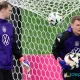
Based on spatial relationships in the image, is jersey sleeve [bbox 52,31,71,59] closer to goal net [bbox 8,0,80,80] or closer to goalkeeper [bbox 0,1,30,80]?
goalkeeper [bbox 0,1,30,80]

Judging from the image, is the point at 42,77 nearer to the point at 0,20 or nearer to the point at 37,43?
the point at 37,43

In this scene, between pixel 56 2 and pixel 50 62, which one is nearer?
pixel 56 2

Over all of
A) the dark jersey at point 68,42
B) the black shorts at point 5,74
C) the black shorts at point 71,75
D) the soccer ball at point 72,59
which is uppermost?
the dark jersey at point 68,42

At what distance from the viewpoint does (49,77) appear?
10.5 ft

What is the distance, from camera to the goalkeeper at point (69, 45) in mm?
2214

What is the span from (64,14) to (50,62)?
541 millimetres

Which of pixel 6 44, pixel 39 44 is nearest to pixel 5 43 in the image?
pixel 6 44

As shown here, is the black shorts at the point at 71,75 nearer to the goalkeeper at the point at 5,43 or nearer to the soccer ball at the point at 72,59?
the soccer ball at the point at 72,59

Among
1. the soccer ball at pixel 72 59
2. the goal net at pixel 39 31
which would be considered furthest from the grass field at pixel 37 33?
the soccer ball at pixel 72 59

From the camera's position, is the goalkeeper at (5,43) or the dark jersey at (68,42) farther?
the dark jersey at (68,42)

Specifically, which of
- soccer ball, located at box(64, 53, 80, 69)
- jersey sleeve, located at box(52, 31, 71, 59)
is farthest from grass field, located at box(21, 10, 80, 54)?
soccer ball, located at box(64, 53, 80, 69)

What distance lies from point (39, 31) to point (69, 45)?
1.35 metres

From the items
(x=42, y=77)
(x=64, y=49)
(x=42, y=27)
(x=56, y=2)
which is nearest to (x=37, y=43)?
(x=42, y=27)

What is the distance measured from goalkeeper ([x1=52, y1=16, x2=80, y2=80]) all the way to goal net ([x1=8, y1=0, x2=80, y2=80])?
687 mm
